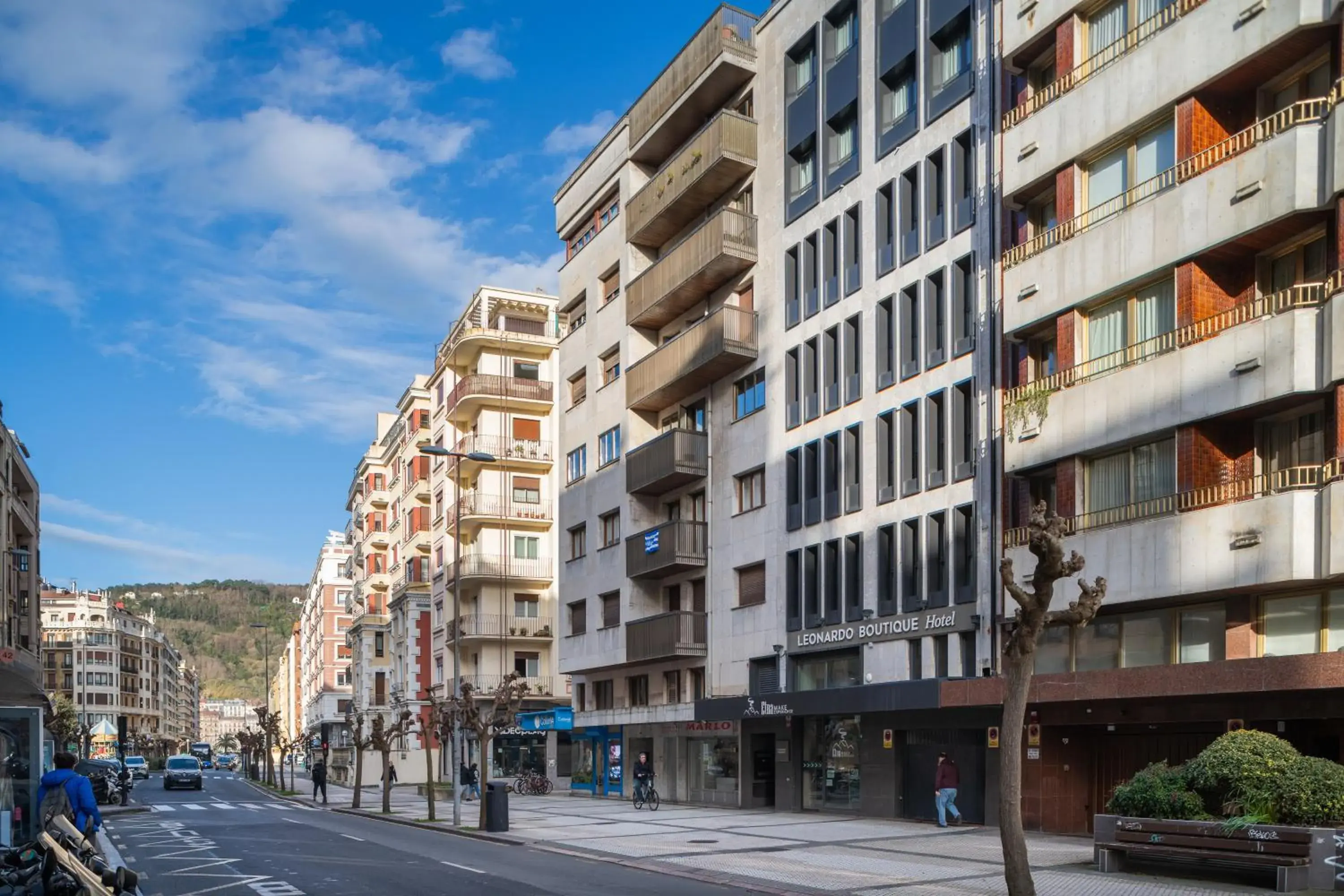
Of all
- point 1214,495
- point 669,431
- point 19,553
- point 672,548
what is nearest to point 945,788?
point 1214,495

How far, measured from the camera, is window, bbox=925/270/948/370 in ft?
105

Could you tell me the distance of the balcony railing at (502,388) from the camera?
65000mm

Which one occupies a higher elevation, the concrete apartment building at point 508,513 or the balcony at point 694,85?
the balcony at point 694,85

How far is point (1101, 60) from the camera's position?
28.0 meters

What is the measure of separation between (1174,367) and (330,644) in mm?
94236

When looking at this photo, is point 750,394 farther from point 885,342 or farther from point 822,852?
point 822,852

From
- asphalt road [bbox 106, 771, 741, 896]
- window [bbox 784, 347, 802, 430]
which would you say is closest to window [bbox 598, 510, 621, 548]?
window [bbox 784, 347, 802, 430]

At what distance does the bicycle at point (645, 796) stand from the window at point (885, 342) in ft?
48.4

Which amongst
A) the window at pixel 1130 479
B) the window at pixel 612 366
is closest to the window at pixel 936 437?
the window at pixel 1130 479

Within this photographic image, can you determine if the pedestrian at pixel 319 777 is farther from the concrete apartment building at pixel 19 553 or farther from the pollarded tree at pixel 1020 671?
the pollarded tree at pixel 1020 671

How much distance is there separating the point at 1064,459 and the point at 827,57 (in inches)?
607

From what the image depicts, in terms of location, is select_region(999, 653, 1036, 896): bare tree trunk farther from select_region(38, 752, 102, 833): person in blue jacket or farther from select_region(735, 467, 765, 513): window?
select_region(735, 467, 765, 513): window

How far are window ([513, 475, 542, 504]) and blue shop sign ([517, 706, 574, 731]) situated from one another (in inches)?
423

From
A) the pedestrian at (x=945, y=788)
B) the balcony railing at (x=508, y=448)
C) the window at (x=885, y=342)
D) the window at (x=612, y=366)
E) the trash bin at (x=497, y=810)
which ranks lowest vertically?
the trash bin at (x=497, y=810)
